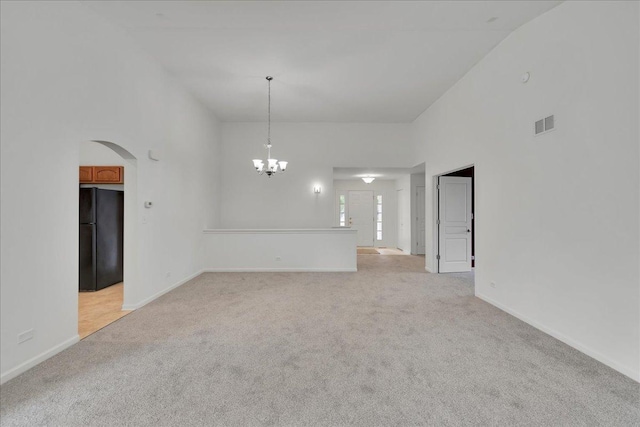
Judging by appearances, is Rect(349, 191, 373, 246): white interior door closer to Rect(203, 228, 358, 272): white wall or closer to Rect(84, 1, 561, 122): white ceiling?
Rect(203, 228, 358, 272): white wall

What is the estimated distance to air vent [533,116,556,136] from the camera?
286 cm

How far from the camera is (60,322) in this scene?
8.35 ft

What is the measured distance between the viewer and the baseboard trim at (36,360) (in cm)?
207

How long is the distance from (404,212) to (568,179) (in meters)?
6.73

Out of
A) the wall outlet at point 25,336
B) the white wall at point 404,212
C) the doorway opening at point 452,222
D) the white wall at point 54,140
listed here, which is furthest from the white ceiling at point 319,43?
the white wall at point 404,212

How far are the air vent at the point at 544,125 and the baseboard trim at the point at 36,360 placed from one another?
5396 millimetres

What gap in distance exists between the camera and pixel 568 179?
2.69 m

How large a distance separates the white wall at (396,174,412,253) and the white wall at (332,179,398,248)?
0.90 feet

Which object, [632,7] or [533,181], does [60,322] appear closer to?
[533,181]

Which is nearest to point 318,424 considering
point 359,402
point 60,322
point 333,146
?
point 359,402

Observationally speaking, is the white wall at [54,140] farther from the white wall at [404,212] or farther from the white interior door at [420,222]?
the white interior door at [420,222]

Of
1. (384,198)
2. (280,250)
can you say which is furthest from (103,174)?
(384,198)

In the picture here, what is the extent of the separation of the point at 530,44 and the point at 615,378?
3464mm

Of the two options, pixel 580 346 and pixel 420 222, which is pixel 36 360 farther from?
pixel 420 222
